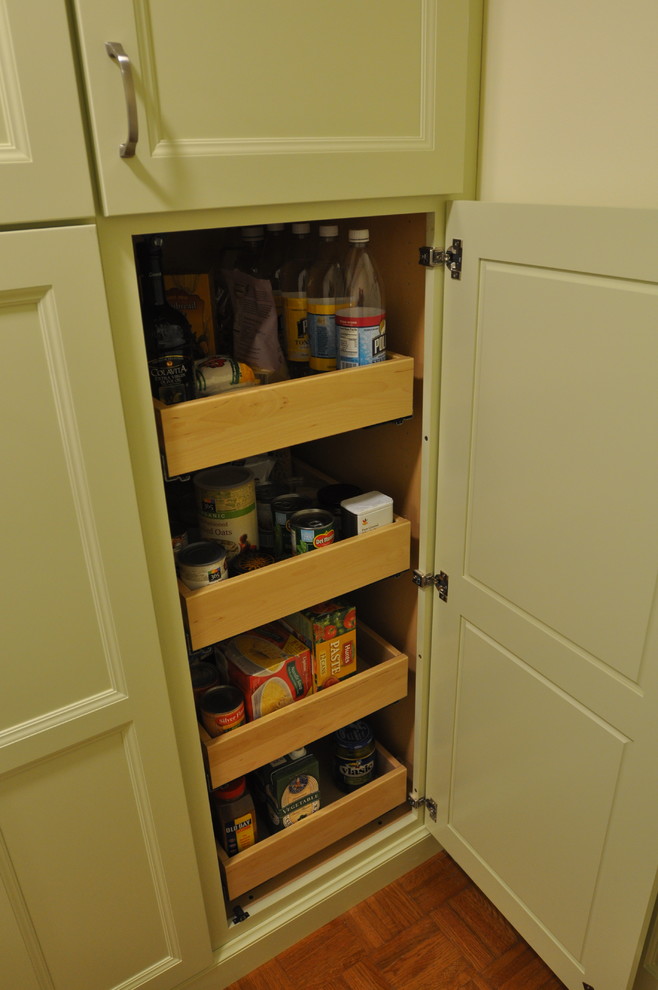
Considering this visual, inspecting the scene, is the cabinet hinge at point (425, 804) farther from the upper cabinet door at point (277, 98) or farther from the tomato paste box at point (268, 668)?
the upper cabinet door at point (277, 98)

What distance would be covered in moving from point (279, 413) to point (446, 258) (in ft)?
1.23

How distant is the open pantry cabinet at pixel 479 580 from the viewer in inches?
36.7

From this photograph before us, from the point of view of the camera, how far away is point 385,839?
5.24 feet

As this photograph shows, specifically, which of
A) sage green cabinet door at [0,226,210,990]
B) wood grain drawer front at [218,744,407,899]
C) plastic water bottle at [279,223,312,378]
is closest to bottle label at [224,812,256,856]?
wood grain drawer front at [218,744,407,899]

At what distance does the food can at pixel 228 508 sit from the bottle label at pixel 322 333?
0.24 m

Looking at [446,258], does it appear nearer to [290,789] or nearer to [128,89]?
[128,89]

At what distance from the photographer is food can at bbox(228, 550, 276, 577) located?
126 centimetres

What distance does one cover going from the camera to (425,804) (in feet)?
5.31

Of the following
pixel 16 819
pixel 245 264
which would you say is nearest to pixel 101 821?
pixel 16 819

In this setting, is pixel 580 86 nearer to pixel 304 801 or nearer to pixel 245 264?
pixel 245 264

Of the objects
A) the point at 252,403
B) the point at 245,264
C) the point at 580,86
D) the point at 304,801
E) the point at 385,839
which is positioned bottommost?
the point at 385,839

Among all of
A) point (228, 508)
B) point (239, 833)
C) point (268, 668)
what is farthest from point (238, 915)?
point (228, 508)

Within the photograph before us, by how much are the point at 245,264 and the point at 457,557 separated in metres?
0.68

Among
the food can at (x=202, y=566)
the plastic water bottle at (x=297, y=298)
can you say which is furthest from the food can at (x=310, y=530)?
the plastic water bottle at (x=297, y=298)
